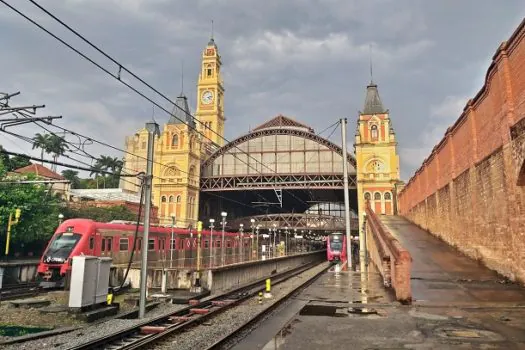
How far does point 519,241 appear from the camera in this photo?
567 inches

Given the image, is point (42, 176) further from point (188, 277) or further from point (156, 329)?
point (156, 329)

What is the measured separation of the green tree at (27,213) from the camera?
33.7 meters

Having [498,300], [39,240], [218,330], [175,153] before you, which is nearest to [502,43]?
[498,300]

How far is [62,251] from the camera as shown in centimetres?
2119

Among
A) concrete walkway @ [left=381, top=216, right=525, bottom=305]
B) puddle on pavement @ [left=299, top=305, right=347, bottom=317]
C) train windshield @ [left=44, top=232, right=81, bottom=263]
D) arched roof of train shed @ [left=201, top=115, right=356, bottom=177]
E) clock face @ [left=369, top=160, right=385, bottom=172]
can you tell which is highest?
arched roof of train shed @ [left=201, top=115, right=356, bottom=177]

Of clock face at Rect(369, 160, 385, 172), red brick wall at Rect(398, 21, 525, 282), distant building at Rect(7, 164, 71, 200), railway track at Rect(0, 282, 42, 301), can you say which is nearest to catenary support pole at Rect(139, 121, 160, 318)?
railway track at Rect(0, 282, 42, 301)

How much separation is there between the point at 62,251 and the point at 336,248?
3709 cm

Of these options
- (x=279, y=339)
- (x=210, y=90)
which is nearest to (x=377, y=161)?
(x=279, y=339)

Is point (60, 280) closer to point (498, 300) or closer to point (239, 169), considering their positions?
point (498, 300)

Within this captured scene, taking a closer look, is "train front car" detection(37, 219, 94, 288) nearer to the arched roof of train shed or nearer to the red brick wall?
the red brick wall

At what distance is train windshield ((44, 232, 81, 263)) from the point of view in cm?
2093

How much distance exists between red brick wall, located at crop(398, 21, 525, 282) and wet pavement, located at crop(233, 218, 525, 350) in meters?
1.53

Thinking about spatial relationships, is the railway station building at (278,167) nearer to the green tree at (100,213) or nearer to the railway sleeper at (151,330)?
the green tree at (100,213)

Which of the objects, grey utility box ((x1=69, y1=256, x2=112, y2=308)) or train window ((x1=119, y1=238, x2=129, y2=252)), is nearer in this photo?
grey utility box ((x1=69, y1=256, x2=112, y2=308))
